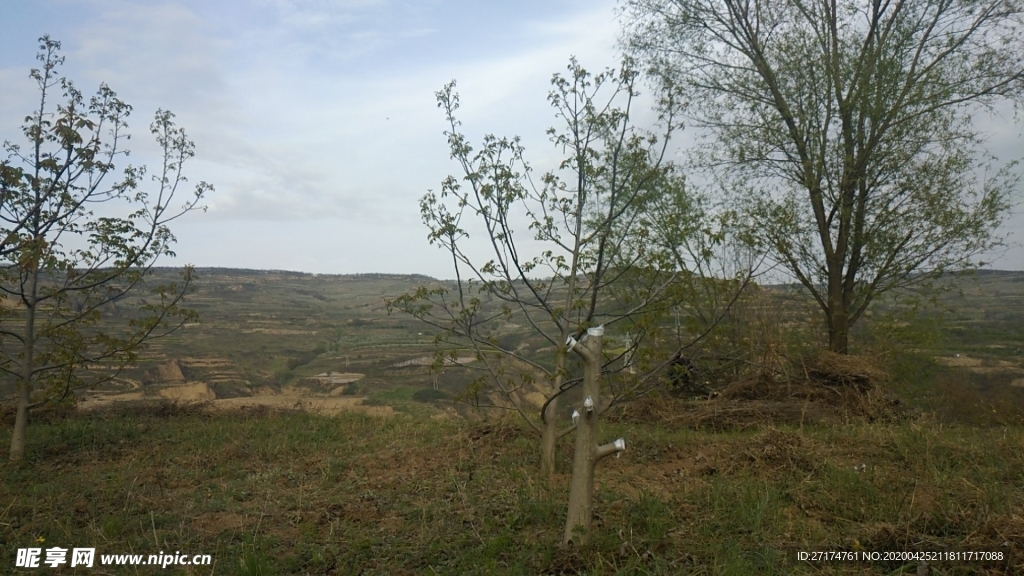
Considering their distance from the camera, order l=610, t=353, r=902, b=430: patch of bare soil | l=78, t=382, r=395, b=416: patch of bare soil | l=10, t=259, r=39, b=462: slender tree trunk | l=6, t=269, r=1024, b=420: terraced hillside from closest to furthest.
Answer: l=10, t=259, r=39, b=462: slender tree trunk → l=610, t=353, r=902, b=430: patch of bare soil → l=78, t=382, r=395, b=416: patch of bare soil → l=6, t=269, r=1024, b=420: terraced hillside

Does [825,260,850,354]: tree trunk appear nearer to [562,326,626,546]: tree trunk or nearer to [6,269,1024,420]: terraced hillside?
[6,269,1024,420]: terraced hillside

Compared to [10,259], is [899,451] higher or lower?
lower

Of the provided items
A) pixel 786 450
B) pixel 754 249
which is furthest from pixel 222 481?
pixel 754 249

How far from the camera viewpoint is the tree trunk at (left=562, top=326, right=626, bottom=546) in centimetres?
379

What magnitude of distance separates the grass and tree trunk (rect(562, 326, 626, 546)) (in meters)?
0.13

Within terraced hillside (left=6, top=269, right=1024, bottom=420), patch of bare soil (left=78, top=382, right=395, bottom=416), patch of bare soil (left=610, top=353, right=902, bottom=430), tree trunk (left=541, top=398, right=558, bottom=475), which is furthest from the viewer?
terraced hillside (left=6, top=269, right=1024, bottom=420)

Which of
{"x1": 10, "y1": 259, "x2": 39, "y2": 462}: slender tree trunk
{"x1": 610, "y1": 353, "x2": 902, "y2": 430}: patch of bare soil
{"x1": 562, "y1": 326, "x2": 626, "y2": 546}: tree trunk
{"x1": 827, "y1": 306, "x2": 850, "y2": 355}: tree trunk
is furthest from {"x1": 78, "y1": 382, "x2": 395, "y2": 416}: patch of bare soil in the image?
{"x1": 827, "y1": 306, "x2": 850, "y2": 355}: tree trunk

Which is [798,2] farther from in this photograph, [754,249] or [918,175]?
[754,249]

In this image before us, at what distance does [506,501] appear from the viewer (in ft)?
16.8

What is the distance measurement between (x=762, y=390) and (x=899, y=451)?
3801mm

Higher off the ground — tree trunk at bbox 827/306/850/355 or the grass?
tree trunk at bbox 827/306/850/355

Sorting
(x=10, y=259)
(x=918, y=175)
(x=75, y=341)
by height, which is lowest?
(x=75, y=341)

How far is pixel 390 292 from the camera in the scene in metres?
23.0

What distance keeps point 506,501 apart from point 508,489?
336 mm
